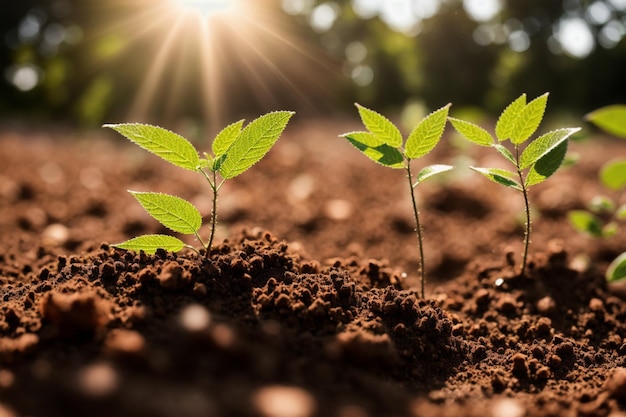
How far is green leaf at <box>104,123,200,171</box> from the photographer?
147 cm

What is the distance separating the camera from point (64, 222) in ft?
9.62

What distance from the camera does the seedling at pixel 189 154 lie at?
1.50 meters

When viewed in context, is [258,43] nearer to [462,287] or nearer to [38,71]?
[38,71]

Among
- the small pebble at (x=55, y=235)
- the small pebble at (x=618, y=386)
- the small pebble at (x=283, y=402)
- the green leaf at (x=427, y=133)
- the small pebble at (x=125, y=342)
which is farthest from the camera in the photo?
the small pebble at (x=55, y=235)

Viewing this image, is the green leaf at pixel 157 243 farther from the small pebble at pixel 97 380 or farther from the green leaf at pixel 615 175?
the green leaf at pixel 615 175

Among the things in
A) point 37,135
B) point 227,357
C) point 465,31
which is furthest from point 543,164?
point 465,31

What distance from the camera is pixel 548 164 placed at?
1.58 meters

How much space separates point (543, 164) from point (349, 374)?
79 centimetres

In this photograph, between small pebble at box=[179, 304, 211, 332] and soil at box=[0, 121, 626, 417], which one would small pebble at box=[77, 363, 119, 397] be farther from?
small pebble at box=[179, 304, 211, 332]

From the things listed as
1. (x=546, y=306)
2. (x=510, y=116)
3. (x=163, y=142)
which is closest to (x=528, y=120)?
(x=510, y=116)

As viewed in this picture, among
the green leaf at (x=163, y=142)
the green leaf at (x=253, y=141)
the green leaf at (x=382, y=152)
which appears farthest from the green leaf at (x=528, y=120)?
the green leaf at (x=163, y=142)

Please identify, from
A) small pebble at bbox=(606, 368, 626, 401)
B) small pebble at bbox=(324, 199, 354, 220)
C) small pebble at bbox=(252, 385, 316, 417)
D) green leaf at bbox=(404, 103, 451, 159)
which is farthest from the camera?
small pebble at bbox=(324, 199, 354, 220)

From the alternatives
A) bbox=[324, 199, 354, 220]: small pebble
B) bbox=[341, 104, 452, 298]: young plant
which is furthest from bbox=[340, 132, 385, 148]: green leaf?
bbox=[324, 199, 354, 220]: small pebble

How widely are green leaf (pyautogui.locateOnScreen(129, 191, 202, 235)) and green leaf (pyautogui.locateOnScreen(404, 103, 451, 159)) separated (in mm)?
598
